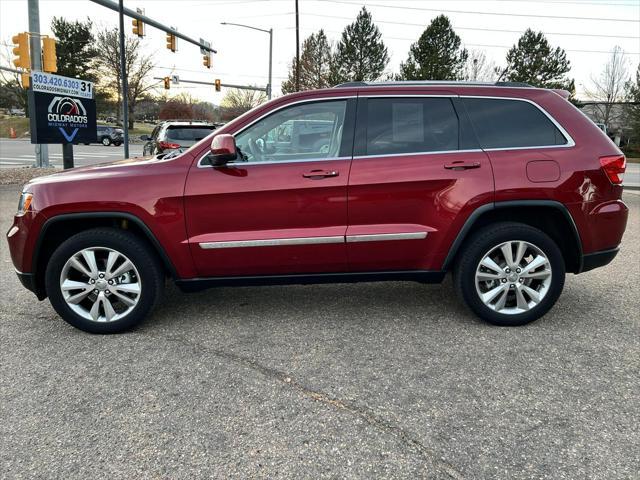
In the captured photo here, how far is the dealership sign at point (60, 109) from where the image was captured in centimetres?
1204

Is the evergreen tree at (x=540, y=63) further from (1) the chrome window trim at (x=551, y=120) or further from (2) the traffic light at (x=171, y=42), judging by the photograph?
(1) the chrome window trim at (x=551, y=120)

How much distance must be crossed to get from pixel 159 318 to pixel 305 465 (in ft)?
7.27

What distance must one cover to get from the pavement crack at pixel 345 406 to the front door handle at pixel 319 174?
51.0 inches

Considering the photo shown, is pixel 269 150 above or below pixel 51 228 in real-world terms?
above

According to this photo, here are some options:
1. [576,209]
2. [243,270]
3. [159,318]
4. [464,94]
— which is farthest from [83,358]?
[576,209]

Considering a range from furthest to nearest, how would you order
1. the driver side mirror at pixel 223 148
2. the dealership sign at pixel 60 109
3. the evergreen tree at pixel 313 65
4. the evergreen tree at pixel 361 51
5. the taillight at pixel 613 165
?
the evergreen tree at pixel 361 51
the evergreen tree at pixel 313 65
the dealership sign at pixel 60 109
the taillight at pixel 613 165
the driver side mirror at pixel 223 148

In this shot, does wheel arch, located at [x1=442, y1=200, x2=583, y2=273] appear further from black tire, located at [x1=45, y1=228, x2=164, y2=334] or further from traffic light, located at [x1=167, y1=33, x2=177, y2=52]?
traffic light, located at [x1=167, y1=33, x2=177, y2=52]

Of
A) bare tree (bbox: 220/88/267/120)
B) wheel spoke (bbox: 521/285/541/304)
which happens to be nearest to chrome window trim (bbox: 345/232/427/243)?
wheel spoke (bbox: 521/285/541/304)

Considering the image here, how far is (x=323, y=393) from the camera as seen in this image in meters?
2.98

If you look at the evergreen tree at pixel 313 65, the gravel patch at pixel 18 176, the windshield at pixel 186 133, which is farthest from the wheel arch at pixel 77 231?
the evergreen tree at pixel 313 65

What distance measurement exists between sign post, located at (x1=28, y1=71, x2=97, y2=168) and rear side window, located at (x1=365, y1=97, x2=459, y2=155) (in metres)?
10.6

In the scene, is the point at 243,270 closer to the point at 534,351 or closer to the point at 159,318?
the point at 159,318

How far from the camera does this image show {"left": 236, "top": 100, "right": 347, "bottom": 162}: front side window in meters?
3.82

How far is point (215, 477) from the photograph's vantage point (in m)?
2.29
